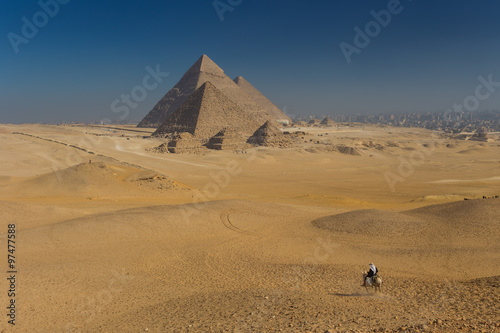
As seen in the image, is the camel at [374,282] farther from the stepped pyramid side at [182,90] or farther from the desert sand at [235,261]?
the stepped pyramid side at [182,90]

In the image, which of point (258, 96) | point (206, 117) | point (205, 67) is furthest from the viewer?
point (258, 96)

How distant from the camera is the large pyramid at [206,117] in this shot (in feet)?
185

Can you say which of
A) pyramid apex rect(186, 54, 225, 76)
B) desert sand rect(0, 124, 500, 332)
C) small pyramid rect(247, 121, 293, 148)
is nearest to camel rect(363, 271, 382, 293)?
desert sand rect(0, 124, 500, 332)

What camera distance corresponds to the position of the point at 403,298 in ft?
20.4

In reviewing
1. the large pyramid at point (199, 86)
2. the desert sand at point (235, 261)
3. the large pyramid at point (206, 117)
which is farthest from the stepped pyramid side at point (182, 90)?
the desert sand at point (235, 261)

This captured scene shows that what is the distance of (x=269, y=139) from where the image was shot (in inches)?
1970

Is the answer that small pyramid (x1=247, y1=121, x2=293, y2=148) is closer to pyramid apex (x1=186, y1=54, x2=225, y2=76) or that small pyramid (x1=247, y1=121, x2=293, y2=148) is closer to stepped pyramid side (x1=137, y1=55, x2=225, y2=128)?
stepped pyramid side (x1=137, y1=55, x2=225, y2=128)

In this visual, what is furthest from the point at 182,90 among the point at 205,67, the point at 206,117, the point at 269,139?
the point at 269,139

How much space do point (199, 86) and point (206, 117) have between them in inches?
1304

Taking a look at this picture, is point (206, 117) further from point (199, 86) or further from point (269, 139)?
point (199, 86)

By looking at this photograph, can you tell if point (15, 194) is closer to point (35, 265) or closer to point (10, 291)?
point (35, 265)

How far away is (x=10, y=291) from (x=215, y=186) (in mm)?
17342

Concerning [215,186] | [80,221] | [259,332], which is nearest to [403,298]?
[259,332]

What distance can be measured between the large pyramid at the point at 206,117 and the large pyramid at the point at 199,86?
2297 centimetres
